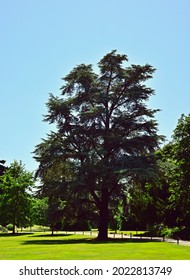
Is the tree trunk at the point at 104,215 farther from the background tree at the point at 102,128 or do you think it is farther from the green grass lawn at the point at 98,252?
the green grass lawn at the point at 98,252

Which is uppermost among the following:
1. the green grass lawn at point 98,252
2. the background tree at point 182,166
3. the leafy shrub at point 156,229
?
the background tree at point 182,166

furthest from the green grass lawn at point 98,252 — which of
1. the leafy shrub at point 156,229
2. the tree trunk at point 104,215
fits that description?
the leafy shrub at point 156,229

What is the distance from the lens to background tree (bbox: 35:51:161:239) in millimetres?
38781

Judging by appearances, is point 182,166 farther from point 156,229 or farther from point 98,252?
point 98,252

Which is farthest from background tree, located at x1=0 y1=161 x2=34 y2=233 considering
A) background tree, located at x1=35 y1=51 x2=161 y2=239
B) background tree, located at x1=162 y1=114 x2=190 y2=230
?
background tree, located at x1=162 y1=114 x2=190 y2=230

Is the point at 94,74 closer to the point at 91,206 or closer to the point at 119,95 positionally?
the point at 119,95

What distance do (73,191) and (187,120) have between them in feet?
41.6

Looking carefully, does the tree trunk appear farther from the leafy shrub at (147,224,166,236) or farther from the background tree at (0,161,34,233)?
the background tree at (0,161,34,233)

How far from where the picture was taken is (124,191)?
138 feet

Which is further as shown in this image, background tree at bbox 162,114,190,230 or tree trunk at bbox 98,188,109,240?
tree trunk at bbox 98,188,109,240

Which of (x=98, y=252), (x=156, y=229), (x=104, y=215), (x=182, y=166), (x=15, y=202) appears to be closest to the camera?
(x=98, y=252)

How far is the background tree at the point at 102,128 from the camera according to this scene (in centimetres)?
3878

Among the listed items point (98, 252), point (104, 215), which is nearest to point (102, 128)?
point (104, 215)

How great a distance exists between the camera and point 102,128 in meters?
42.2
